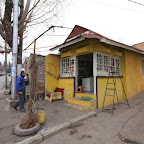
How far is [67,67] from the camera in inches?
291

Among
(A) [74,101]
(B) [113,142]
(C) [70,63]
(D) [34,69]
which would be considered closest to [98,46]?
(C) [70,63]

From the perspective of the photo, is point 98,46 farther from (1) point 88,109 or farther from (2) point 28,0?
(2) point 28,0

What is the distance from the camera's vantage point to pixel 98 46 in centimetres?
564

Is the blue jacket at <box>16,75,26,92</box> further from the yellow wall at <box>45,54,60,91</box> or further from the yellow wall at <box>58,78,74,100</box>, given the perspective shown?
the yellow wall at <box>58,78,74,100</box>

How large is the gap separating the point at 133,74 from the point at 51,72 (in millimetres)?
5916

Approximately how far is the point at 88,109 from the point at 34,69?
3.25m

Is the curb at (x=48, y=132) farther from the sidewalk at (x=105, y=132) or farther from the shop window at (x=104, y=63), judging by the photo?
the shop window at (x=104, y=63)

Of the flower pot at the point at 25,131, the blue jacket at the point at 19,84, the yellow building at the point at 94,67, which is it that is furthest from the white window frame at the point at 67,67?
the flower pot at the point at 25,131

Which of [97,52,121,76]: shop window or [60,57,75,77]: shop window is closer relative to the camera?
[97,52,121,76]: shop window

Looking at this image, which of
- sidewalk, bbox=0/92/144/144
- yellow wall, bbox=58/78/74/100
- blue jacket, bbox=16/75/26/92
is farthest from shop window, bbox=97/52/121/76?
blue jacket, bbox=16/75/26/92

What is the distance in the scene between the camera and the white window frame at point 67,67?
6.82 meters

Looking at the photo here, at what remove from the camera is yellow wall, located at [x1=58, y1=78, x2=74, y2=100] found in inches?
267

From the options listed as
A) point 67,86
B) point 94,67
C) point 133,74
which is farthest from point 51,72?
point 133,74

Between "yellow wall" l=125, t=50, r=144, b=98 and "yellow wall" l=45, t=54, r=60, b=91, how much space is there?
4840mm
